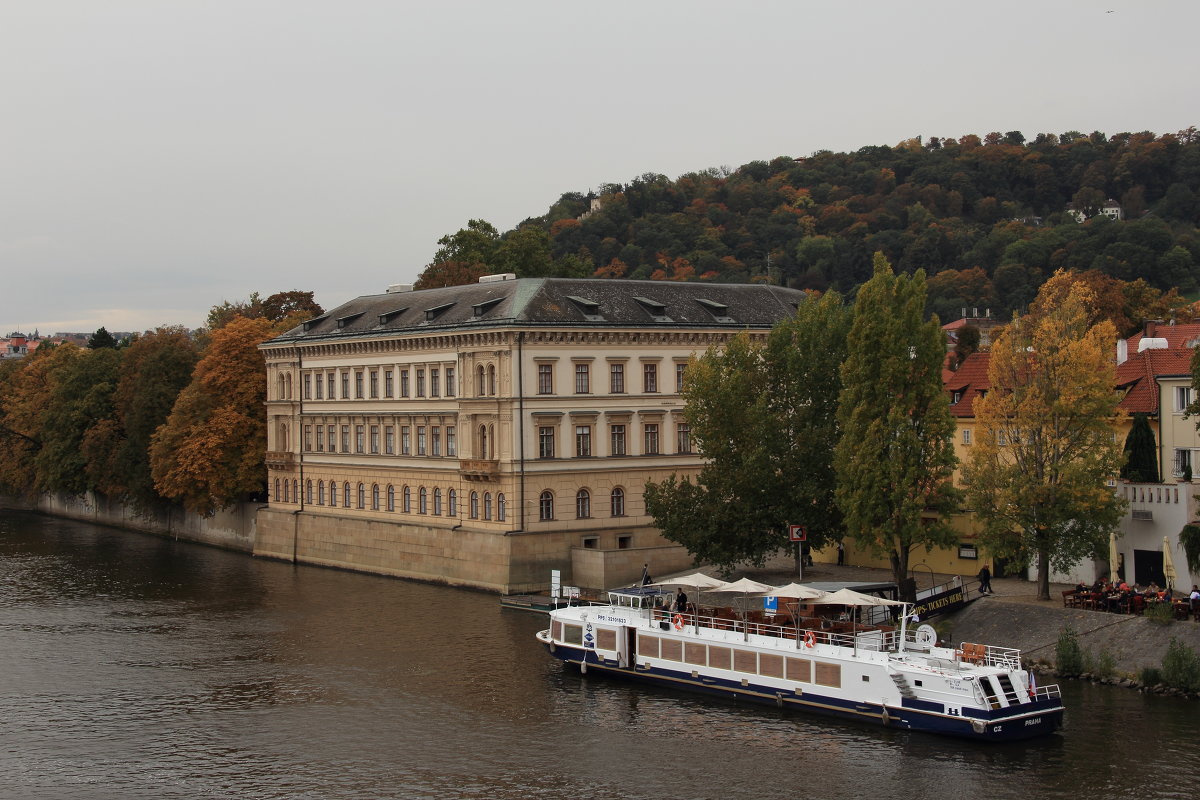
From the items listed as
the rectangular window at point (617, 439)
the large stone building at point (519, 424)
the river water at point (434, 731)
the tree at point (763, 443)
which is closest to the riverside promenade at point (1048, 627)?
the river water at point (434, 731)

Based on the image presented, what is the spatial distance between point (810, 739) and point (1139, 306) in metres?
69.8

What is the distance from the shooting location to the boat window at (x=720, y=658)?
47.3m

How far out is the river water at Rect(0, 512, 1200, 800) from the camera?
122ft

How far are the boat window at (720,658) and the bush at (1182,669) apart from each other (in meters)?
13.3

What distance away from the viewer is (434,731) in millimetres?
42969

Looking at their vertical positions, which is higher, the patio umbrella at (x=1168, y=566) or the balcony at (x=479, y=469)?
the balcony at (x=479, y=469)

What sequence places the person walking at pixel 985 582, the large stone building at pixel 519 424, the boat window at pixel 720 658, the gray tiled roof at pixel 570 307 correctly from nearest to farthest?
the boat window at pixel 720 658, the person walking at pixel 985 582, the large stone building at pixel 519 424, the gray tiled roof at pixel 570 307

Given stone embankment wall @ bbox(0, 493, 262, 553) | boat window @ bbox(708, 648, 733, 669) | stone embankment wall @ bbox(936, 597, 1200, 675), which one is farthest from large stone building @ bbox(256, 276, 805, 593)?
stone embankment wall @ bbox(936, 597, 1200, 675)

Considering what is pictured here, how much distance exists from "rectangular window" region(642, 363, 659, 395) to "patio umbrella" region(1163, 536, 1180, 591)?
2868cm

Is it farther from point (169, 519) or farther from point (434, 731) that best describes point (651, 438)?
point (169, 519)

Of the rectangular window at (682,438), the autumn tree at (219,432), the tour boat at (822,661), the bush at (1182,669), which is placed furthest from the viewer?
the autumn tree at (219,432)

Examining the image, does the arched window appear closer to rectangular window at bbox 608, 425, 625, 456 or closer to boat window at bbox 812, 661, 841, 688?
rectangular window at bbox 608, 425, 625, 456

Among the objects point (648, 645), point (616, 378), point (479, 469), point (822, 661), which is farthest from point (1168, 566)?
point (479, 469)

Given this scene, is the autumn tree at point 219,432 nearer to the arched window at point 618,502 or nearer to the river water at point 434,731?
the river water at point 434,731
